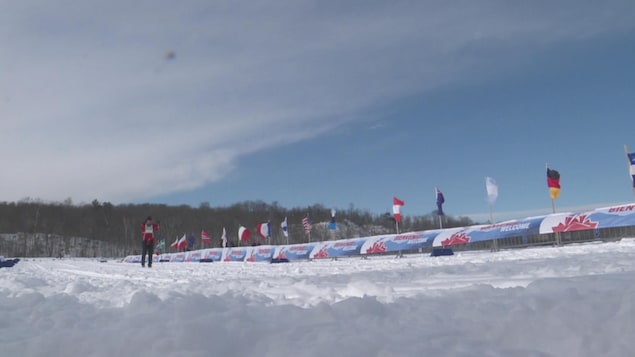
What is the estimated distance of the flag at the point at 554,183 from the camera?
70.3 feet

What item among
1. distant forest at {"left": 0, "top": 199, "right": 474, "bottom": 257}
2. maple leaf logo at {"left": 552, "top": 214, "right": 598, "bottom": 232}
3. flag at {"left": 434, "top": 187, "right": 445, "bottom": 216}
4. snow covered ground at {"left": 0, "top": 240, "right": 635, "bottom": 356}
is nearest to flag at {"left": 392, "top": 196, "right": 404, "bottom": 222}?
flag at {"left": 434, "top": 187, "right": 445, "bottom": 216}

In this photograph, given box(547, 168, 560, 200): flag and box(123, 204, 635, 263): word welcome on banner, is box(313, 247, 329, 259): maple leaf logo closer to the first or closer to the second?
box(123, 204, 635, 263): word welcome on banner

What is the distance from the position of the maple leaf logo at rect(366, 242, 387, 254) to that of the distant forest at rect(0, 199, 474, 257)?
78.2 meters

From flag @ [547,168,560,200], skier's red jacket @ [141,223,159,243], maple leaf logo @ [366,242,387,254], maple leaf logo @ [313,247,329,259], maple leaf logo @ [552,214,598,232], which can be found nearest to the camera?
skier's red jacket @ [141,223,159,243]

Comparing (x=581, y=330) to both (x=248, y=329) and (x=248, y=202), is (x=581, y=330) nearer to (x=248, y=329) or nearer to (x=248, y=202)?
(x=248, y=329)

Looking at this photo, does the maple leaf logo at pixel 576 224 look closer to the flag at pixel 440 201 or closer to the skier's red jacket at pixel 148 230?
the flag at pixel 440 201

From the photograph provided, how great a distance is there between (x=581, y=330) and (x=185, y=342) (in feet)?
6.91

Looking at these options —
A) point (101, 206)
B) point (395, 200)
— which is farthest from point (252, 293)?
point (101, 206)

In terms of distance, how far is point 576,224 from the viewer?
54.9 feet

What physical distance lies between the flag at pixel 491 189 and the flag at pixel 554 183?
2.50m

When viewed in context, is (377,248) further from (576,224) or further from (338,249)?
(576,224)

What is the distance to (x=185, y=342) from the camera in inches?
95.4

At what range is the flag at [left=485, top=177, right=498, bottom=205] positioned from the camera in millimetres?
22766

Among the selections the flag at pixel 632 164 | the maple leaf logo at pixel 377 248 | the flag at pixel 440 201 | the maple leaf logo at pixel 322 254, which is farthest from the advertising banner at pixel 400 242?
the flag at pixel 632 164
